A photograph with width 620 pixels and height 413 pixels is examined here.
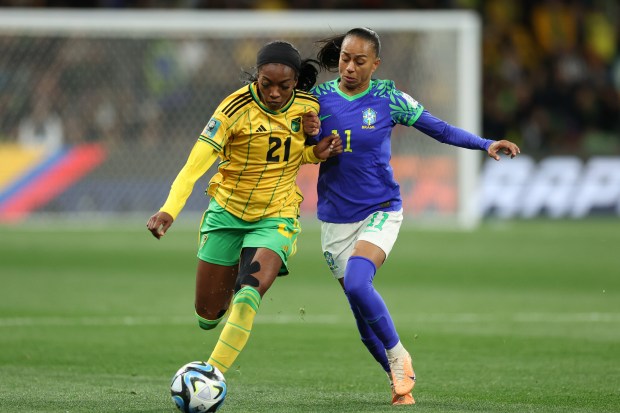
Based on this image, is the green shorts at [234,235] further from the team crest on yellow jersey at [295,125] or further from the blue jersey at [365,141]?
the team crest on yellow jersey at [295,125]

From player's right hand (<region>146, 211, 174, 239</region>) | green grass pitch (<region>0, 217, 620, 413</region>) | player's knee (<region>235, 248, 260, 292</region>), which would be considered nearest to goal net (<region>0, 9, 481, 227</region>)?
green grass pitch (<region>0, 217, 620, 413</region>)

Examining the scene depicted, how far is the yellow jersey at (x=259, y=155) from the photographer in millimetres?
7871

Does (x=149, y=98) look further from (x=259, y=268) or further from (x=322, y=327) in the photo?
(x=259, y=268)

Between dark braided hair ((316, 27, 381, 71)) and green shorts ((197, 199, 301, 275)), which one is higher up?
dark braided hair ((316, 27, 381, 71))

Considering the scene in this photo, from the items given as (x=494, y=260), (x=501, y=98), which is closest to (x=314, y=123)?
(x=494, y=260)

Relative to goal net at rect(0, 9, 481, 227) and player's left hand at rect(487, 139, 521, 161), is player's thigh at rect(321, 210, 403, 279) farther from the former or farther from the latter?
goal net at rect(0, 9, 481, 227)

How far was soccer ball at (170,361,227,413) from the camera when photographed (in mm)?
6926

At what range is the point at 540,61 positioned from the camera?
92.3 ft

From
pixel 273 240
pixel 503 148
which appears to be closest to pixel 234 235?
pixel 273 240

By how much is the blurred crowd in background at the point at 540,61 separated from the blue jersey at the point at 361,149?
57.3 feet

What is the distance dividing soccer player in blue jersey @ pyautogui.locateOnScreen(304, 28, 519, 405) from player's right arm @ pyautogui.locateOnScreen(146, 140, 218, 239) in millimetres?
778

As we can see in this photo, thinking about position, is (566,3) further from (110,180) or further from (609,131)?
(110,180)

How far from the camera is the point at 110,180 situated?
77.2 ft

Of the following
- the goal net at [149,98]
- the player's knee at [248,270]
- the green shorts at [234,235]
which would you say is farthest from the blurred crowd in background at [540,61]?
the player's knee at [248,270]
